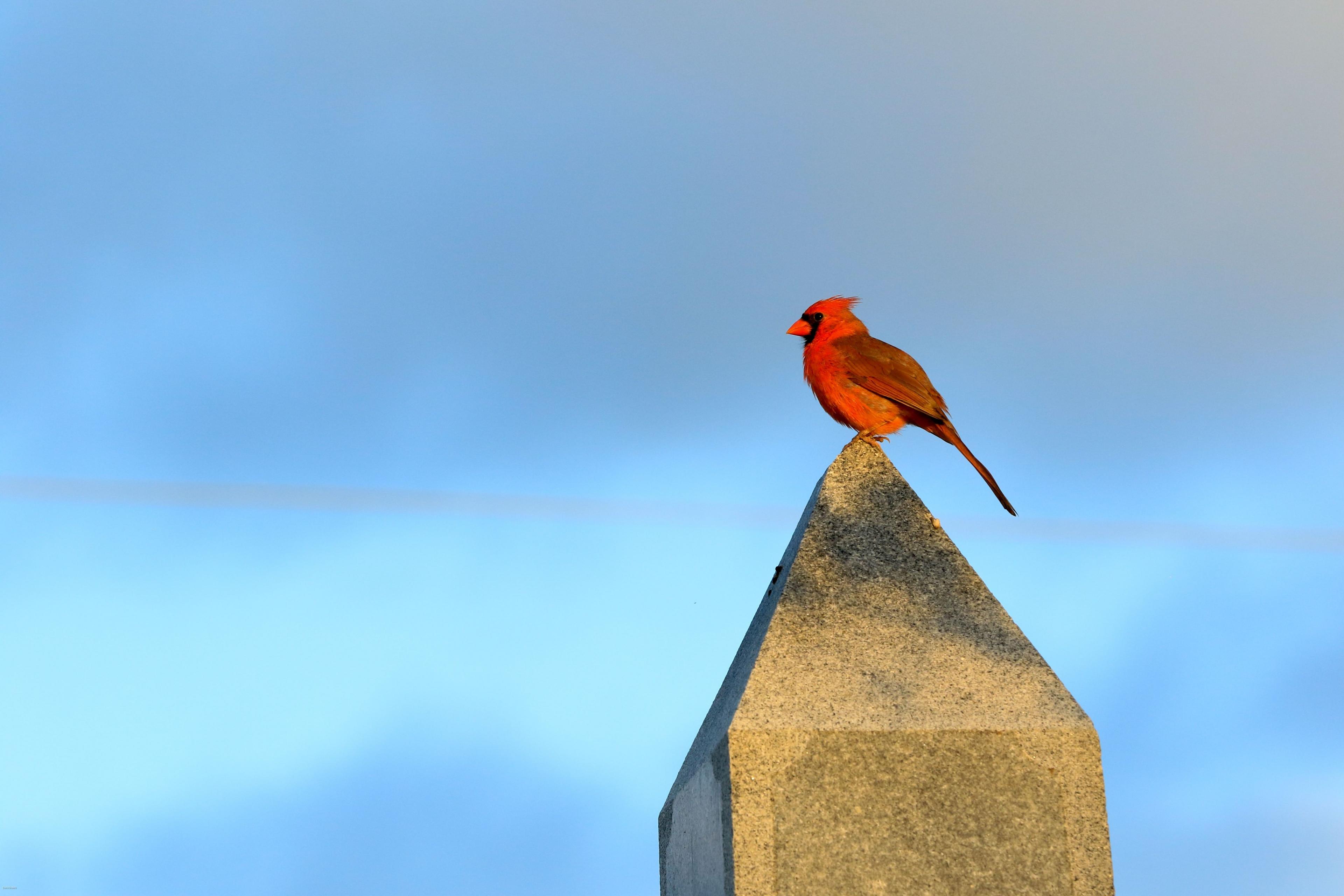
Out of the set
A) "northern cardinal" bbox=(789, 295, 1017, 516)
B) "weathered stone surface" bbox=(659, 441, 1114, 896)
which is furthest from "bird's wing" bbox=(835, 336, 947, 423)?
"weathered stone surface" bbox=(659, 441, 1114, 896)

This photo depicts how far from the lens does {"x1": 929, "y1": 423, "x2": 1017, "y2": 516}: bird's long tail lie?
20.3ft

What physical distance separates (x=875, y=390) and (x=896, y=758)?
2.26 m

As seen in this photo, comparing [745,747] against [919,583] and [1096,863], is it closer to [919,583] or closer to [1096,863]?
[919,583]

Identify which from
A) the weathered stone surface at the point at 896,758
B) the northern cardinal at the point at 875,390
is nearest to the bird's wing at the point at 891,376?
the northern cardinal at the point at 875,390

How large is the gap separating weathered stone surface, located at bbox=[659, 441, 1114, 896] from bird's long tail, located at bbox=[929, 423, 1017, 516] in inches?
43.9

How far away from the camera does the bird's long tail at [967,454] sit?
6.20 meters

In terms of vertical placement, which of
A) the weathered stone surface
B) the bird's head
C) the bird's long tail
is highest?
the bird's head

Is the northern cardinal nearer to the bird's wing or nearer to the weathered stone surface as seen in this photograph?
the bird's wing

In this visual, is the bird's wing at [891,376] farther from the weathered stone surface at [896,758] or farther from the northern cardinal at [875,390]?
the weathered stone surface at [896,758]

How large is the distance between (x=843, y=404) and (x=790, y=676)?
6.28ft

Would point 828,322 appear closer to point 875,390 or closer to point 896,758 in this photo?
point 875,390

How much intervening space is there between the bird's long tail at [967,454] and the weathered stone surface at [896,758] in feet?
3.66

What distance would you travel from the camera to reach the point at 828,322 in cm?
675

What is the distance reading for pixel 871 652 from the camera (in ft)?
16.1
